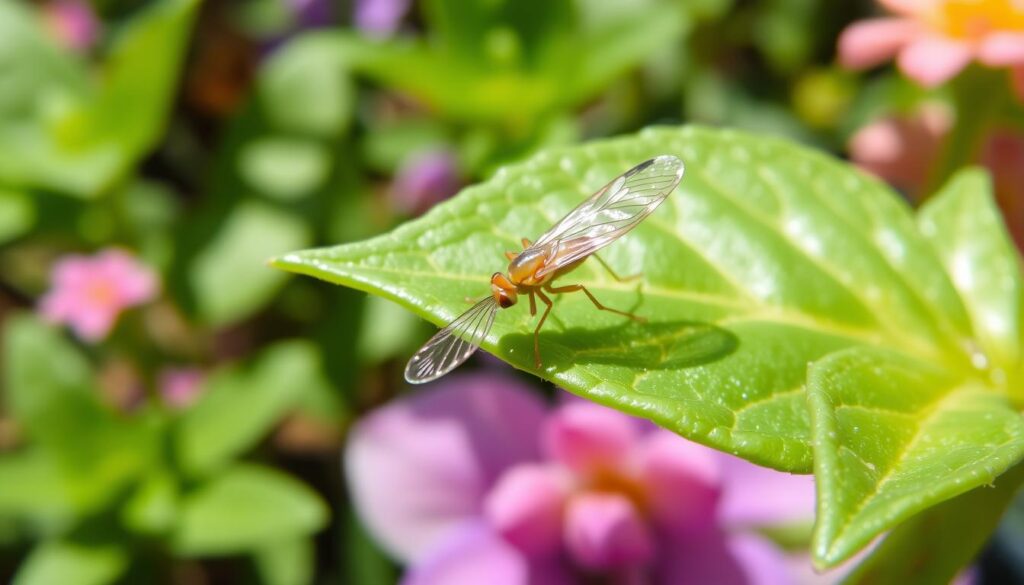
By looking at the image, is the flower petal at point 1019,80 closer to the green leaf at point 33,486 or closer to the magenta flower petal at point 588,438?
the magenta flower petal at point 588,438

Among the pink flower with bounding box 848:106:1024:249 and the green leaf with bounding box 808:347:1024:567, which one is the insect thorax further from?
the pink flower with bounding box 848:106:1024:249

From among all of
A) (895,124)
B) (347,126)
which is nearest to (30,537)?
(347,126)

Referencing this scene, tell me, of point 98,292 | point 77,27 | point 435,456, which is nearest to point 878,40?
point 435,456

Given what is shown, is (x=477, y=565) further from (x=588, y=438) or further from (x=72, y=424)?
(x=72, y=424)

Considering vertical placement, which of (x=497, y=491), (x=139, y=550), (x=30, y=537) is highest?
(x=497, y=491)

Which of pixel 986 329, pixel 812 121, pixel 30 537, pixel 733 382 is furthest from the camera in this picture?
pixel 812 121

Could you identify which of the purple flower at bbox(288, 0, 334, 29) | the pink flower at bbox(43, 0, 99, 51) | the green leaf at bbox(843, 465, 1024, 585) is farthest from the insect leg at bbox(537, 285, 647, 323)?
the pink flower at bbox(43, 0, 99, 51)

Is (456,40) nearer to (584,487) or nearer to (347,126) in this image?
(347,126)
